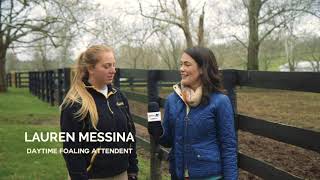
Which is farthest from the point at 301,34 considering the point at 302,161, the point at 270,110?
the point at 302,161

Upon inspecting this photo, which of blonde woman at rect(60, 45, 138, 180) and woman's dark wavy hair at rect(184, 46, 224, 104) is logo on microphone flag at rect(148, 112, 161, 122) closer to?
blonde woman at rect(60, 45, 138, 180)

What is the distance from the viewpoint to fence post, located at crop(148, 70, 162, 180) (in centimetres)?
481

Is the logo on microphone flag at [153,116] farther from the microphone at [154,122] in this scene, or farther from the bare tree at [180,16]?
the bare tree at [180,16]

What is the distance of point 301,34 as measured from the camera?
2448cm

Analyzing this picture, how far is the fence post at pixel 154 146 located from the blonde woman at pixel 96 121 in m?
1.77

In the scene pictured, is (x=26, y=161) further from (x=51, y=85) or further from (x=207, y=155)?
(x=51, y=85)

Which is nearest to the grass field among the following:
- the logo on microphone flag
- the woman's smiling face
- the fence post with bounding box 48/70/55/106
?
the logo on microphone flag

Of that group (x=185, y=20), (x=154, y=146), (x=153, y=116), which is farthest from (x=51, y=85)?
(x=153, y=116)

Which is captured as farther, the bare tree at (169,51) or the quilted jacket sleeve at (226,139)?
the bare tree at (169,51)

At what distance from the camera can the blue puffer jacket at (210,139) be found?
2682 millimetres

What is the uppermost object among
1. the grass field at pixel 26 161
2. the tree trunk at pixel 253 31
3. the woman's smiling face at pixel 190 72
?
the tree trunk at pixel 253 31

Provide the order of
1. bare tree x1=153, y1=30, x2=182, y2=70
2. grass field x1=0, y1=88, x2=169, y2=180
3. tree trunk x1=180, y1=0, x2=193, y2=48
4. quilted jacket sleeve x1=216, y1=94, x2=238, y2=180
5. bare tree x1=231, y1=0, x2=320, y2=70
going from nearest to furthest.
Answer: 1. quilted jacket sleeve x1=216, y1=94, x2=238, y2=180
2. grass field x1=0, y1=88, x2=169, y2=180
3. bare tree x1=231, y1=0, x2=320, y2=70
4. tree trunk x1=180, y1=0, x2=193, y2=48
5. bare tree x1=153, y1=30, x2=182, y2=70

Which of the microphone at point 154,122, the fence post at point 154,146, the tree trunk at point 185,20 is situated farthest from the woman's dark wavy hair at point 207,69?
the tree trunk at point 185,20

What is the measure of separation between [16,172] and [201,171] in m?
3.48
